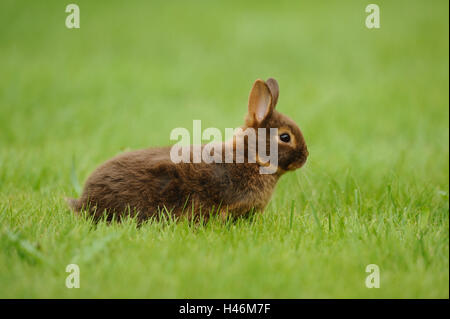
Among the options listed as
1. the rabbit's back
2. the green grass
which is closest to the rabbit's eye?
the rabbit's back

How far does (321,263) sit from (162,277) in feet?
3.22

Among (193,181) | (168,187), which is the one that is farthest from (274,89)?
(168,187)

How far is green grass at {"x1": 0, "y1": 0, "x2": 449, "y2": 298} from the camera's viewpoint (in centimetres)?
267

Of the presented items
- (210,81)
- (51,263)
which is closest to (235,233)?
(51,263)

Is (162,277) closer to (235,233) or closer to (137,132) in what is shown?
(235,233)

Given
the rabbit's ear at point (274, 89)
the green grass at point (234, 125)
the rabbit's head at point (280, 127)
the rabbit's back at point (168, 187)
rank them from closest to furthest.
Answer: the green grass at point (234, 125) < the rabbit's back at point (168, 187) < the rabbit's head at point (280, 127) < the rabbit's ear at point (274, 89)

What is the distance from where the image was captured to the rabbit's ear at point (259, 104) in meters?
3.43

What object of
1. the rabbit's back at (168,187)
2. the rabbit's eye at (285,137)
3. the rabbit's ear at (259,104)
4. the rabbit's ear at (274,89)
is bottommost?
the rabbit's back at (168,187)

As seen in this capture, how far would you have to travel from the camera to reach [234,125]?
6559 mm

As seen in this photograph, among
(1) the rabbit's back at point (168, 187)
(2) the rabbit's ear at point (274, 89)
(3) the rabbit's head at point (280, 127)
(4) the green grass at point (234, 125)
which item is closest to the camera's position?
(4) the green grass at point (234, 125)

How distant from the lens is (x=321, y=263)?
279 cm

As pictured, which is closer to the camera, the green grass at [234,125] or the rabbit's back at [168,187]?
the green grass at [234,125]

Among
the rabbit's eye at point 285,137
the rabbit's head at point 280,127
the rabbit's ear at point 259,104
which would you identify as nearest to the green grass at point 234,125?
the rabbit's head at point 280,127

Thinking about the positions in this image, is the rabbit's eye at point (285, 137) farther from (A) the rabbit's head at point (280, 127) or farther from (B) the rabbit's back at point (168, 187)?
(B) the rabbit's back at point (168, 187)
